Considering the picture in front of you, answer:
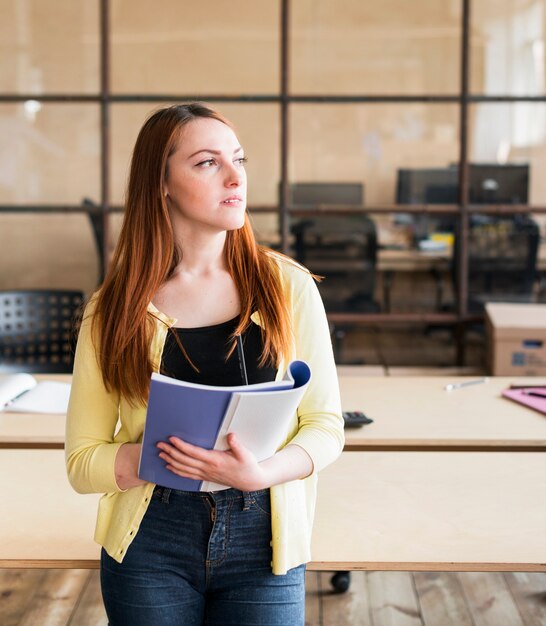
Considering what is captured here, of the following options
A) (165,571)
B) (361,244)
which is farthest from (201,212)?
(361,244)

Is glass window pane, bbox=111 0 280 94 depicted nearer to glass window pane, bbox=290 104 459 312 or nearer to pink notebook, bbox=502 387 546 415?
glass window pane, bbox=290 104 459 312

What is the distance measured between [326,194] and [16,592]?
7.30 feet

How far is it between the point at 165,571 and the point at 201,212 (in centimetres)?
56

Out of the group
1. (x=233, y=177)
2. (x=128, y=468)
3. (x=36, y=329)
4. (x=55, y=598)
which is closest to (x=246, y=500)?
(x=128, y=468)

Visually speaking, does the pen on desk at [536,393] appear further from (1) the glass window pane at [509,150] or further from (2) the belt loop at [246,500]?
(1) the glass window pane at [509,150]

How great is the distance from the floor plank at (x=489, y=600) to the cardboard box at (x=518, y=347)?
37.0 inches

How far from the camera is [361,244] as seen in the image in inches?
168

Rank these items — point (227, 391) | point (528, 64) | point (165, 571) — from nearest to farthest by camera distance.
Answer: point (227, 391)
point (165, 571)
point (528, 64)

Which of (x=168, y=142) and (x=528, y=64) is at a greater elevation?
(x=528, y=64)

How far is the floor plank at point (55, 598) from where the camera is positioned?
273cm

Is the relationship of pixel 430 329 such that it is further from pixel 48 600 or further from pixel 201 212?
pixel 201 212

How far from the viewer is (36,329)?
337 cm

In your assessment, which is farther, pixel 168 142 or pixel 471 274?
pixel 471 274

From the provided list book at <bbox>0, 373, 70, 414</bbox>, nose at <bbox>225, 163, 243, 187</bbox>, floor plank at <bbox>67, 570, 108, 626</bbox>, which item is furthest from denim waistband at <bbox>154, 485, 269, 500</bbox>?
floor plank at <bbox>67, 570, 108, 626</bbox>
